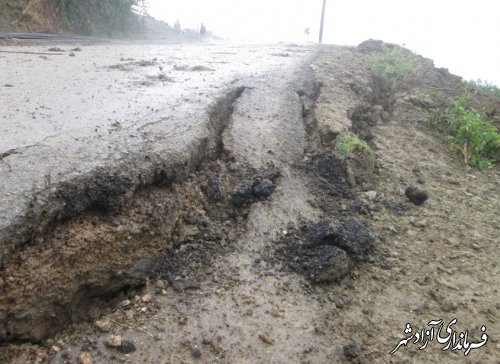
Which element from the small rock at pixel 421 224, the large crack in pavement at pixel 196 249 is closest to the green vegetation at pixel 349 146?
the large crack in pavement at pixel 196 249

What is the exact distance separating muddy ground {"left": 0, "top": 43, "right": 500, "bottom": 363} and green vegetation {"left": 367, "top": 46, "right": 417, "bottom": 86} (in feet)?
8.71

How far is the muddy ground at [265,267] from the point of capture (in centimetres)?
189

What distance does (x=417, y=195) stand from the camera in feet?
10.7

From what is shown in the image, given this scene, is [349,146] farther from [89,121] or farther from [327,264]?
[89,121]

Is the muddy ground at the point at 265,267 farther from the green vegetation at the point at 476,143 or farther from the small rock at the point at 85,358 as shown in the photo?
the green vegetation at the point at 476,143

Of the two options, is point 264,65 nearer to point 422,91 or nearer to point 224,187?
point 422,91

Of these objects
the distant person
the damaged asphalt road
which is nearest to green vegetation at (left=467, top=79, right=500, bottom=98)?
the damaged asphalt road

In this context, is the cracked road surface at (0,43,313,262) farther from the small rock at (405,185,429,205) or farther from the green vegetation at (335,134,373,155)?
the small rock at (405,185,429,205)

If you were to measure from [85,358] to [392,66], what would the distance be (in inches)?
222

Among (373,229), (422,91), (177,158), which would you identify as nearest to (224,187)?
(177,158)

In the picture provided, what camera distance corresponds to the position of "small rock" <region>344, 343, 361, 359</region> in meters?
1.92

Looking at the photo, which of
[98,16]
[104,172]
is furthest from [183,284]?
[98,16]

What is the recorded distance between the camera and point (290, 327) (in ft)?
6.66

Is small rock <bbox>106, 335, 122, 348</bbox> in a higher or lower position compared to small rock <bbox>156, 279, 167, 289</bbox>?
lower
